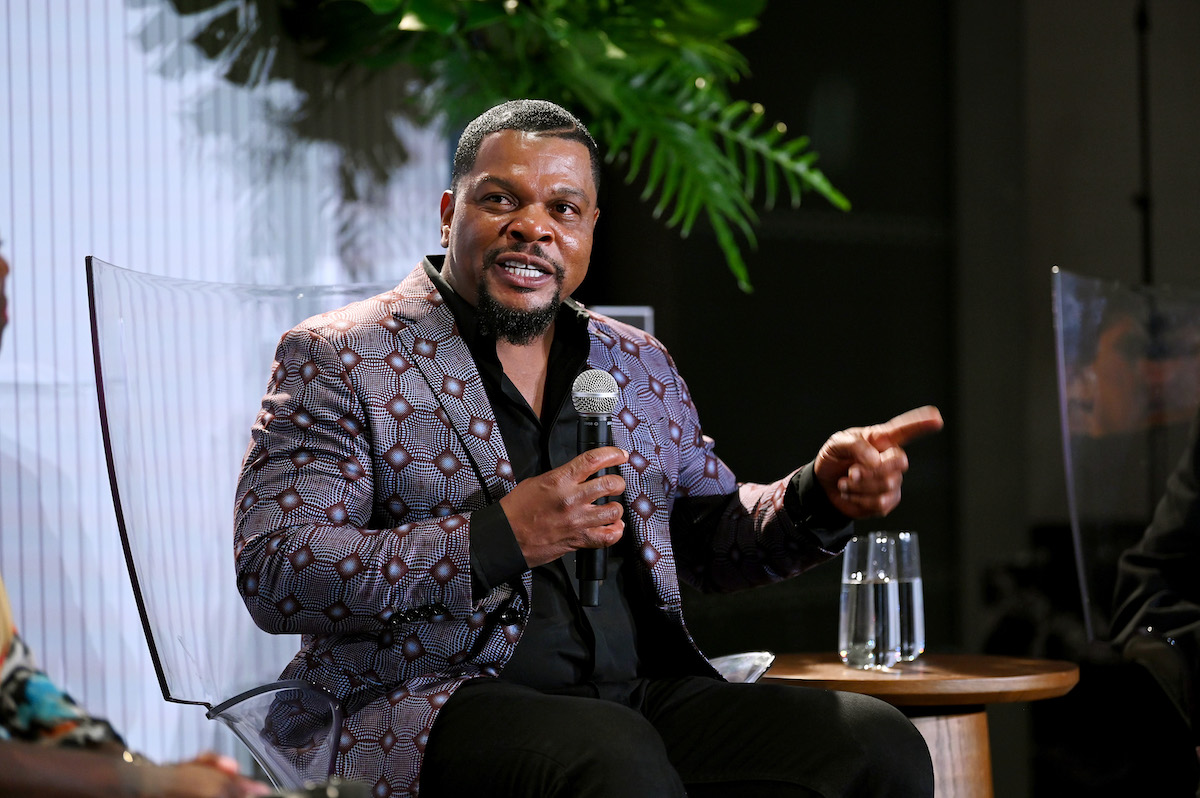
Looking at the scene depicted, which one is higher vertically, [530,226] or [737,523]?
[530,226]

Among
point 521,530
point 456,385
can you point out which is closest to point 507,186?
point 456,385

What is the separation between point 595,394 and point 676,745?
494 mm

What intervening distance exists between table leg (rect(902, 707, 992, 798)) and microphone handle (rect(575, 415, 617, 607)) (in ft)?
2.19

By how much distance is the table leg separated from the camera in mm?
1946

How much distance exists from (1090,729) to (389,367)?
2.07 metres

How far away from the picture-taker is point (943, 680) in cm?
189

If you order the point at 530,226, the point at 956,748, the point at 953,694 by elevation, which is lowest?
the point at 956,748

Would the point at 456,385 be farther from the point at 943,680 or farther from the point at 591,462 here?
the point at 943,680

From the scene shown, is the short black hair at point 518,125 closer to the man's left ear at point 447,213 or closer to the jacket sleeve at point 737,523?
the man's left ear at point 447,213

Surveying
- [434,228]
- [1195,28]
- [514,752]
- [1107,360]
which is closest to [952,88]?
[1195,28]

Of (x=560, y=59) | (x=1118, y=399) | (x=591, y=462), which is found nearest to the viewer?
(x=591, y=462)

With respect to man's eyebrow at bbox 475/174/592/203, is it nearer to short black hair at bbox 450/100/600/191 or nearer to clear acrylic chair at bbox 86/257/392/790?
short black hair at bbox 450/100/600/191

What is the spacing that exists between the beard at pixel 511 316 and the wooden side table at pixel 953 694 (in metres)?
0.68

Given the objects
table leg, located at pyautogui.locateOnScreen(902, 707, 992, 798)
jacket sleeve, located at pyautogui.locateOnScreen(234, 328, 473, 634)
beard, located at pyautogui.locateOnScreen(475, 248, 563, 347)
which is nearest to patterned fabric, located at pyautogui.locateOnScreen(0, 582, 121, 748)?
jacket sleeve, located at pyautogui.locateOnScreen(234, 328, 473, 634)
